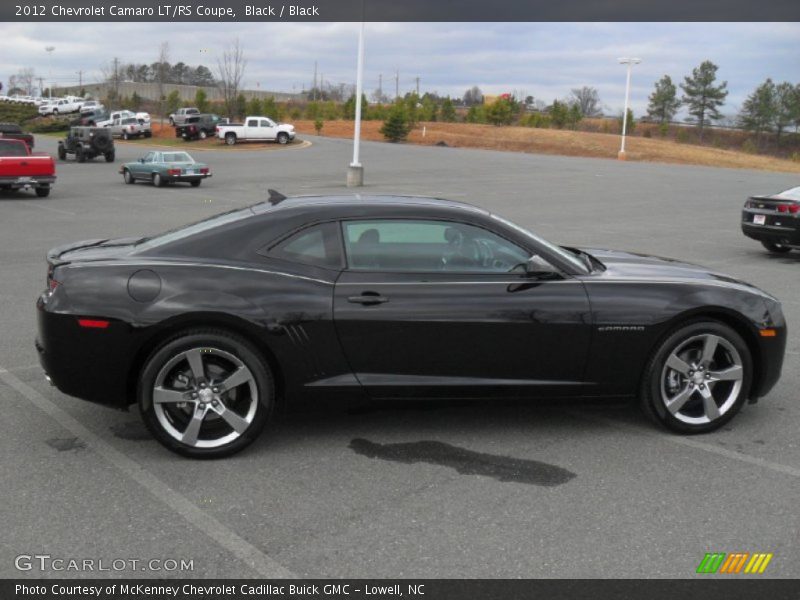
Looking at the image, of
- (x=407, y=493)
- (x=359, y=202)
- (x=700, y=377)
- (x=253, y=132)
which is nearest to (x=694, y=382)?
(x=700, y=377)

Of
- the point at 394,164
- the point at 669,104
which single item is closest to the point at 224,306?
the point at 394,164

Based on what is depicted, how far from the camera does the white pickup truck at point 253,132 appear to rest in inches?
2216

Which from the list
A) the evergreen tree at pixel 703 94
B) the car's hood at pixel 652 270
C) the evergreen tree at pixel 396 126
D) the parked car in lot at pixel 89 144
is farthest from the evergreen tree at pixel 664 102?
the car's hood at pixel 652 270

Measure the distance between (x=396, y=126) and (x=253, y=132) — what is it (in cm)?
1582

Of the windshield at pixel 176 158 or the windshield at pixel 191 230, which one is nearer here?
the windshield at pixel 191 230

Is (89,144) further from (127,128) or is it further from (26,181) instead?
(127,128)

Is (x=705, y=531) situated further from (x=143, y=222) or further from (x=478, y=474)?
(x=143, y=222)

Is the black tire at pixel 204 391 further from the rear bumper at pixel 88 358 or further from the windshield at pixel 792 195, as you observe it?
the windshield at pixel 792 195

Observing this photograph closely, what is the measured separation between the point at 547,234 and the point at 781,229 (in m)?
5.36

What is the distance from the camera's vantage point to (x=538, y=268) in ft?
16.5

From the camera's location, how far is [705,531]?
157 inches

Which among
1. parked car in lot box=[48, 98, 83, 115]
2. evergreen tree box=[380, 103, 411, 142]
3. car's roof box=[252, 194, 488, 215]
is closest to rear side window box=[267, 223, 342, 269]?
car's roof box=[252, 194, 488, 215]

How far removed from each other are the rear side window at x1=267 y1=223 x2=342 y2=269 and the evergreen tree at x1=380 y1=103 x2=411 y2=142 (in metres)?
64.5

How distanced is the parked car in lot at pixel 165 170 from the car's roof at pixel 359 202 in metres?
25.5
